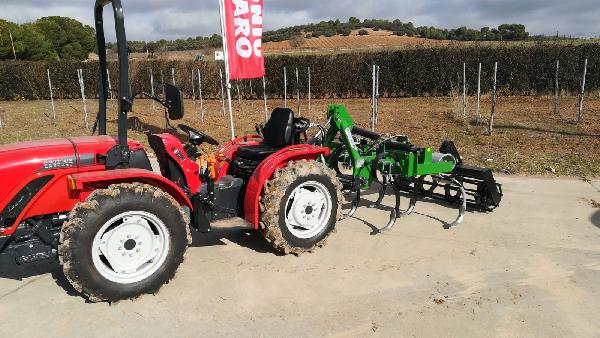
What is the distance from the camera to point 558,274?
152 inches

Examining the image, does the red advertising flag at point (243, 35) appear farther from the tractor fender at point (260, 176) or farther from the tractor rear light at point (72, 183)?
the tractor rear light at point (72, 183)

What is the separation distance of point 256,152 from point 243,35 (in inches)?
179

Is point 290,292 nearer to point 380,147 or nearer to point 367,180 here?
point 367,180

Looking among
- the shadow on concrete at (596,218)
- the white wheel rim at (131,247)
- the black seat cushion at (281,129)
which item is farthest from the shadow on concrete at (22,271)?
the shadow on concrete at (596,218)

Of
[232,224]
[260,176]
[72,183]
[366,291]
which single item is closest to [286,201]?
[260,176]

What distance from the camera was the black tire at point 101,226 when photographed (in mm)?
→ 3104

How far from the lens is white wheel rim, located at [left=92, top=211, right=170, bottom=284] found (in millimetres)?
3328

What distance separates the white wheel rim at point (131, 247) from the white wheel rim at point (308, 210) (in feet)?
3.80

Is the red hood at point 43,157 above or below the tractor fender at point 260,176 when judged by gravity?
above

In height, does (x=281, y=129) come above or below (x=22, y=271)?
above

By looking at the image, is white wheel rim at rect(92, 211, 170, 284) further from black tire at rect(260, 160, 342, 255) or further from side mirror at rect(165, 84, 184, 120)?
black tire at rect(260, 160, 342, 255)

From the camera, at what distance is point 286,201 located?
410 centimetres

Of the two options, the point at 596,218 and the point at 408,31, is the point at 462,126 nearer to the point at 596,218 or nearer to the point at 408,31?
the point at 596,218

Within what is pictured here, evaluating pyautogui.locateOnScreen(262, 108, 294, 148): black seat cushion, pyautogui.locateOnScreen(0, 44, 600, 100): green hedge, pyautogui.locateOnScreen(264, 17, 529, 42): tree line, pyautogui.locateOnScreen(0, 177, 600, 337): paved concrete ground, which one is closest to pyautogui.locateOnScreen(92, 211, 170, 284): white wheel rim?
pyautogui.locateOnScreen(0, 177, 600, 337): paved concrete ground
